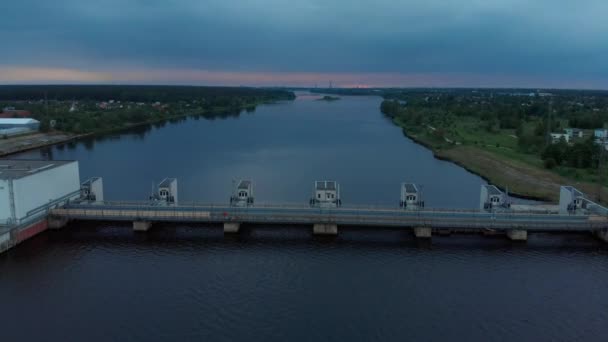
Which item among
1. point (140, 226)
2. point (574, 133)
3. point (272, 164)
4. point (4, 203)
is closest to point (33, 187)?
point (4, 203)

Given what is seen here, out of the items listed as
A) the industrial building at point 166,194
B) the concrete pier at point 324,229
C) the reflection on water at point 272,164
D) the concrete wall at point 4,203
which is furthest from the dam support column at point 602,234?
the concrete wall at point 4,203

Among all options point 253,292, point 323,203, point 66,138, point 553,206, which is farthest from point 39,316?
point 66,138

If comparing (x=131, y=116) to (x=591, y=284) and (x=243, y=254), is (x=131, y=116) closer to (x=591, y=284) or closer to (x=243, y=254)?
(x=243, y=254)

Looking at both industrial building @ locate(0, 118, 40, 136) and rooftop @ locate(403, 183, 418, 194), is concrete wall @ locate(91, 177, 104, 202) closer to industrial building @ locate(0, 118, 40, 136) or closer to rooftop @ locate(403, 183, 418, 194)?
rooftop @ locate(403, 183, 418, 194)

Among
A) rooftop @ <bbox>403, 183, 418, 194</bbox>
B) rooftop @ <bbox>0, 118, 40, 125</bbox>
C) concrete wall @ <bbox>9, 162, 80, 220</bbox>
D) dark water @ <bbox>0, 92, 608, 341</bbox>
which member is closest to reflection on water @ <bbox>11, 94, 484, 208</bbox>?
rooftop @ <bbox>403, 183, 418, 194</bbox>

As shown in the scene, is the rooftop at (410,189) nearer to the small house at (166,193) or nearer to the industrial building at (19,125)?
the small house at (166,193)

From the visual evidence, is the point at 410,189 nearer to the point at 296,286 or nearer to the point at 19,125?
the point at 296,286
